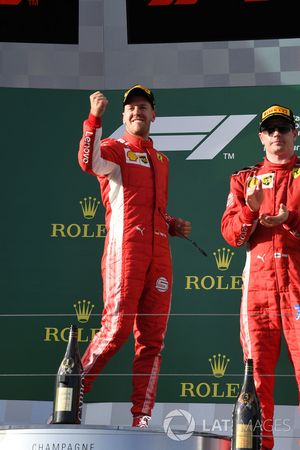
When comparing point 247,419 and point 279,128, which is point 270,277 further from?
point 247,419

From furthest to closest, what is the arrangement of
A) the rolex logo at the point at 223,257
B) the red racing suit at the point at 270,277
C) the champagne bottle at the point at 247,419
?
1. the rolex logo at the point at 223,257
2. the red racing suit at the point at 270,277
3. the champagne bottle at the point at 247,419

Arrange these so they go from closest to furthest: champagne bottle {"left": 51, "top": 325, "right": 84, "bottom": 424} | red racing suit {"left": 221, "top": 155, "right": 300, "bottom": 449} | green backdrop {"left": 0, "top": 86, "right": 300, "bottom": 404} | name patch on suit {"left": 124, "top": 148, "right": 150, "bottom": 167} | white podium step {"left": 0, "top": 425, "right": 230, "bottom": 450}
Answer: white podium step {"left": 0, "top": 425, "right": 230, "bottom": 450} < champagne bottle {"left": 51, "top": 325, "right": 84, "bottom": 424} < red racing suit {"left": 221, "top": 155, "right": 300, "bottom": 449} < name patch on suit {"left": 124, "top": 148, "right": 150, "bottom": 167} < green backdrop {"left": 0, "top": 86, "right": 300, "bottom": 404}

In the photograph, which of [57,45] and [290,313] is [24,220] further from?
[290,313]

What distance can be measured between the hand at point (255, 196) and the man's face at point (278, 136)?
11.0 inches

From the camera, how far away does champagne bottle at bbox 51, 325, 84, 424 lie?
8.70 ft

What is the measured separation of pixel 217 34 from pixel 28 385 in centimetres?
177

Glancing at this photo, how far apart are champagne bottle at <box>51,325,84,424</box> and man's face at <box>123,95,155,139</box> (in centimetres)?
99

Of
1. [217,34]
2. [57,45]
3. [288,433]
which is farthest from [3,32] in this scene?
[288,433]

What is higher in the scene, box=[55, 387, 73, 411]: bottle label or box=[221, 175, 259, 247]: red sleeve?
box=[221, 175, 259, 247]: red sleeve

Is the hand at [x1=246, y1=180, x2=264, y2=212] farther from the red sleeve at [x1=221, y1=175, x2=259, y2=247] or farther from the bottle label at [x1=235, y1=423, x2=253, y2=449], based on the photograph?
the bottle label at [x1=235, y1=423, x2=253, y2=449]

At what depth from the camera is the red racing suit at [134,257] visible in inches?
129

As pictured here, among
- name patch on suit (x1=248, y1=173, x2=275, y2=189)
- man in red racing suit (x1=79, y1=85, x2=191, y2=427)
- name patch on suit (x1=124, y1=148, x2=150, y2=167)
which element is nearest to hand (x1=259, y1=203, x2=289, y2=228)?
name patch on suit (x1=248, y1=173, x2=275, y2=189)

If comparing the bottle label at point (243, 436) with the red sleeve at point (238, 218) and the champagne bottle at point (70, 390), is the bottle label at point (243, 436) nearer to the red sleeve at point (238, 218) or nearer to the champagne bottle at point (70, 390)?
the champagne bottle at point (70, 390)

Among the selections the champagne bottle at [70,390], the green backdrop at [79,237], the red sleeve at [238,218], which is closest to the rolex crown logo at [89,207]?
the green backdrop at [79,237]
